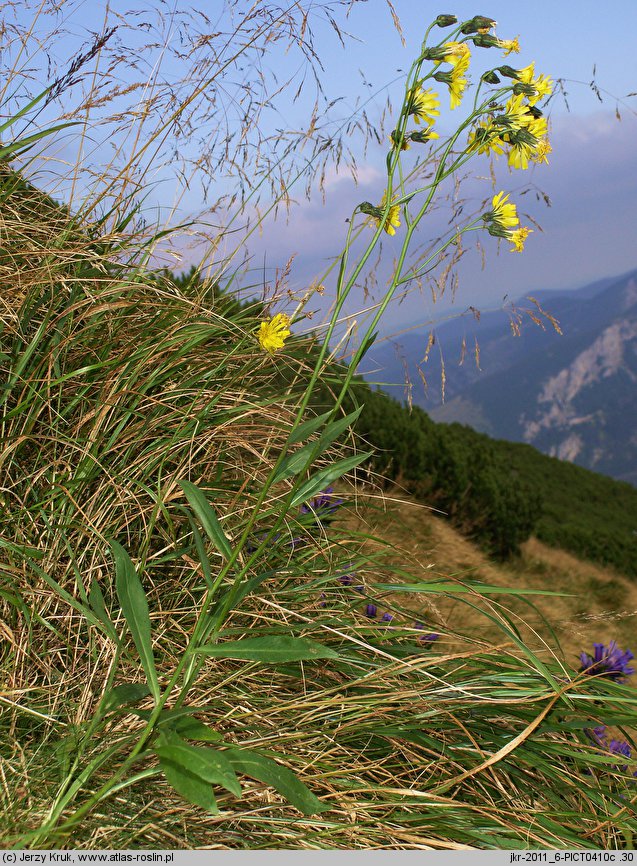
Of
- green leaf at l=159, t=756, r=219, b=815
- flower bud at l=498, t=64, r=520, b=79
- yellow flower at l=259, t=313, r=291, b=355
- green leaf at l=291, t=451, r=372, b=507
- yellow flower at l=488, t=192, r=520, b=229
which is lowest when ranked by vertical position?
green leaf at l=159, t=756, r=219, b=815

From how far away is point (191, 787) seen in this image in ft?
3.44

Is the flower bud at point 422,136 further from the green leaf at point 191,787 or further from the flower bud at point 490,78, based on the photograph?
the green leaf at point 191,787

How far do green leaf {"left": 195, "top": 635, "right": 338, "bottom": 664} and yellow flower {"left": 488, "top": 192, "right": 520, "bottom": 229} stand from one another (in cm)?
92

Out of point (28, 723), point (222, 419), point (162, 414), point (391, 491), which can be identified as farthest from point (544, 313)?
point (391, 491)

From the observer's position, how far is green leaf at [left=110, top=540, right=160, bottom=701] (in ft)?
4.11

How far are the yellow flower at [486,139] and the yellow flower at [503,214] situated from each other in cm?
10

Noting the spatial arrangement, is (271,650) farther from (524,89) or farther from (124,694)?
(524,89)

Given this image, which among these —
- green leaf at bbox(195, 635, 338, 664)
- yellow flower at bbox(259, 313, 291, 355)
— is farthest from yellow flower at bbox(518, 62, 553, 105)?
green leaf at bbox(195, 635, 338, 664)

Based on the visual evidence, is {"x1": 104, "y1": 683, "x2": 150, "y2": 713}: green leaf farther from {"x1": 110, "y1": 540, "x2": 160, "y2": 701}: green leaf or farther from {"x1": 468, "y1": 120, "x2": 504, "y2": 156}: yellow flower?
{"x1": 468, "y1": 120, "x2": 504, "y2": 156}: yellow flower

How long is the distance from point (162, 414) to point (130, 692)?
0.92 meters

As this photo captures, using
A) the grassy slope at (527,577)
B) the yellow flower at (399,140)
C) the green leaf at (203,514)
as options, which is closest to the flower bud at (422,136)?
the yellow flower at (399,140)

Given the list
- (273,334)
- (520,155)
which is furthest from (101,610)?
(520,155)

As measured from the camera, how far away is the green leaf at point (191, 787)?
1032 millimetres

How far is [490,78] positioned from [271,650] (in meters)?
1.19
